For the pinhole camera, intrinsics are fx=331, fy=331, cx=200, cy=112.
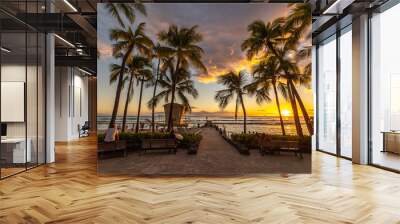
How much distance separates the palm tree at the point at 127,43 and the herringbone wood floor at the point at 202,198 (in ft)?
4.75

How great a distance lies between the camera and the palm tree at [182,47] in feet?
19.8

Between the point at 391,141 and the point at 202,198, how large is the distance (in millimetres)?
4632

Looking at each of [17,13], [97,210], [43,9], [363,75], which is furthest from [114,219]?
[363,75]

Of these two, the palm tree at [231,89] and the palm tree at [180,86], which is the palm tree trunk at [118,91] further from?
the palm tree at [231,89]

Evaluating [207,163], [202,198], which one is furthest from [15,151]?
[202,198]

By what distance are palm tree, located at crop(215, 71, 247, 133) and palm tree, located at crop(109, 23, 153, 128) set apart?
1515 millimetres

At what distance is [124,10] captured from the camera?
19.8 ft

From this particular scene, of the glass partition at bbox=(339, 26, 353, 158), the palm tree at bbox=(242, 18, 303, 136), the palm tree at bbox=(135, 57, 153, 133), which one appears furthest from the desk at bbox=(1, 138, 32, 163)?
the glass partition at bbox=(339, 26, 353, 158)

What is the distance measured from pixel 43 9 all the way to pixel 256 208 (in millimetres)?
6038

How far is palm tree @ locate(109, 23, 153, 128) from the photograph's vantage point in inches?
238

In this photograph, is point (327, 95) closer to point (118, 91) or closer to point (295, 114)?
point (295, 114)

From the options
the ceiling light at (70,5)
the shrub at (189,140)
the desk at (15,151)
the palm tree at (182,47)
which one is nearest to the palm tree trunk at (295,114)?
the palm tree at (182,47)

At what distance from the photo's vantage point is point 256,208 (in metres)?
4.13

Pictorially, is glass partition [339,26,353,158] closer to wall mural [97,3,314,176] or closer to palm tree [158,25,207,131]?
wall mural [97,3,314,176]
